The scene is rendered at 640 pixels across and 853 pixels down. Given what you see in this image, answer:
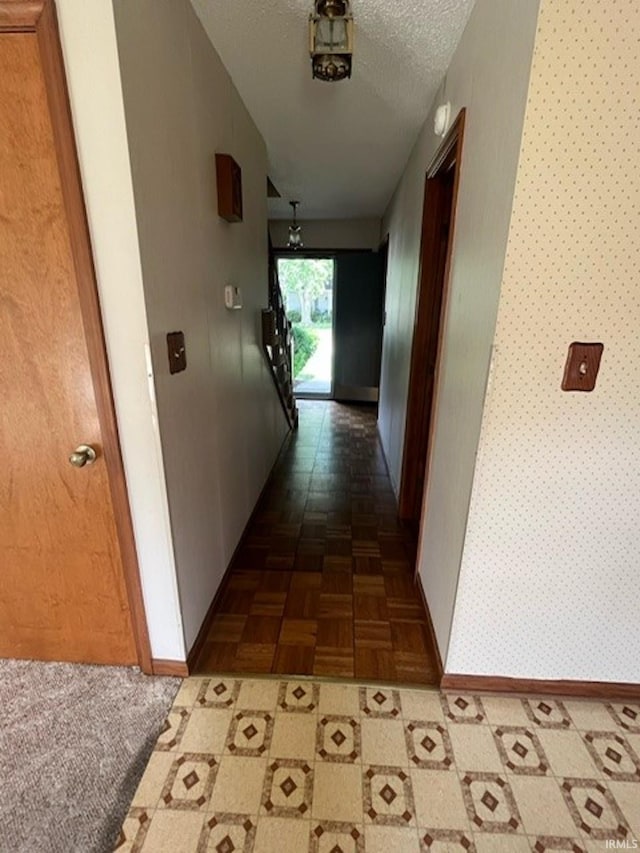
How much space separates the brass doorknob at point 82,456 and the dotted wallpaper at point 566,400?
1.18m

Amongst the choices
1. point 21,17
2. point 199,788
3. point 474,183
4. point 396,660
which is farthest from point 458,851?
point 21,17

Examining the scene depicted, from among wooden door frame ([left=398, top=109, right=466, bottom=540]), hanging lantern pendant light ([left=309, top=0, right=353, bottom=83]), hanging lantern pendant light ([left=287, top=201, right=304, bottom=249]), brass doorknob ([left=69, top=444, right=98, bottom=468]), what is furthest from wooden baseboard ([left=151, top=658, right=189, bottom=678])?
hanging lantern pendant light ([left=287, top=201, right=304, bottom=249])

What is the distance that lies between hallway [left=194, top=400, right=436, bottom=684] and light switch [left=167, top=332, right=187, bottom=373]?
112 centimetres

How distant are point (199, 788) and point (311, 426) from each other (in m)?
3.61

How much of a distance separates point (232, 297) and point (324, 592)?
148 centimetres

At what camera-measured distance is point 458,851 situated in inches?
41.2

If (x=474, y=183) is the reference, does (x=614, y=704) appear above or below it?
below

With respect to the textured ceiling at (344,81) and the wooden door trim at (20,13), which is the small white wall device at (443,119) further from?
the wooden door trim at (20,13)

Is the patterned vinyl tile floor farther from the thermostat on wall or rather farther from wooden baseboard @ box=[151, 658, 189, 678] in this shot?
the thermostat on wall

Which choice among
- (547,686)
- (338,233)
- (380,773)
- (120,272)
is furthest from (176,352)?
(338,233)

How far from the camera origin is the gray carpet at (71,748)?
1.09m

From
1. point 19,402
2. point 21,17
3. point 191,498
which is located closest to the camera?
point 21,17

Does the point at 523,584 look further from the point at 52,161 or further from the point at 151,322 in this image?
the point at 52,161

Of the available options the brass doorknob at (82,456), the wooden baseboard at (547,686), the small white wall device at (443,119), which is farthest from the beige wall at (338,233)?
the wooden baseboard at (547,686)
